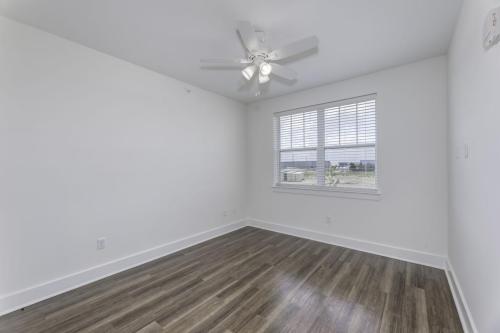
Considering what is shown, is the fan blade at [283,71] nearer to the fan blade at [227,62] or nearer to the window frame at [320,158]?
the fan blade at [227,62]

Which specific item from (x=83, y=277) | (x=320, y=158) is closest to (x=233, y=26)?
(x=320, y=158)

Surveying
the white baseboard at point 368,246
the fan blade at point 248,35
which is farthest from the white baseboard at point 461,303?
the fan blade at point 248,35

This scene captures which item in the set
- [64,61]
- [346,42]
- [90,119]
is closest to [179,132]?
[90,119]

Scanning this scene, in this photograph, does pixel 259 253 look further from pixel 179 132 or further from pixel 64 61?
pixel 64 61

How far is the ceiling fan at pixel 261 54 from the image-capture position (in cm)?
179

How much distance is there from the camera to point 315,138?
381cm

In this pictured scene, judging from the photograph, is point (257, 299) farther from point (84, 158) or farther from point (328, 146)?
point (328, 146)

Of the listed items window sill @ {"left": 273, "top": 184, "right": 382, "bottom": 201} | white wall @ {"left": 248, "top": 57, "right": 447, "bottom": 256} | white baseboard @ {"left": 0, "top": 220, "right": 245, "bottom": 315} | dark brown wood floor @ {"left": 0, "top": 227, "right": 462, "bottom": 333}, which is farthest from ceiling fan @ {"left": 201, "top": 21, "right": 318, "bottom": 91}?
white baseboard @ {"left": 0, "top": 220, "right": 245, "bottom": 315}

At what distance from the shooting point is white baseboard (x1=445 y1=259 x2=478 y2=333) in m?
1.58

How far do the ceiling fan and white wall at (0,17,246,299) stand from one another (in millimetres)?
1402

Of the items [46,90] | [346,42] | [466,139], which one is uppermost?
[346,42]

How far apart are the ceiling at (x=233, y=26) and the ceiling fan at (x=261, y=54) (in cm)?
26

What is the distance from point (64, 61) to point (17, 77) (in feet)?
1.44

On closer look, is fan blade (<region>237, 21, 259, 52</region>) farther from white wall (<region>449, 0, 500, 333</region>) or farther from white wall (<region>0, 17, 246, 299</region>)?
white wall (<region>0, 17, 246, 299</region>)
